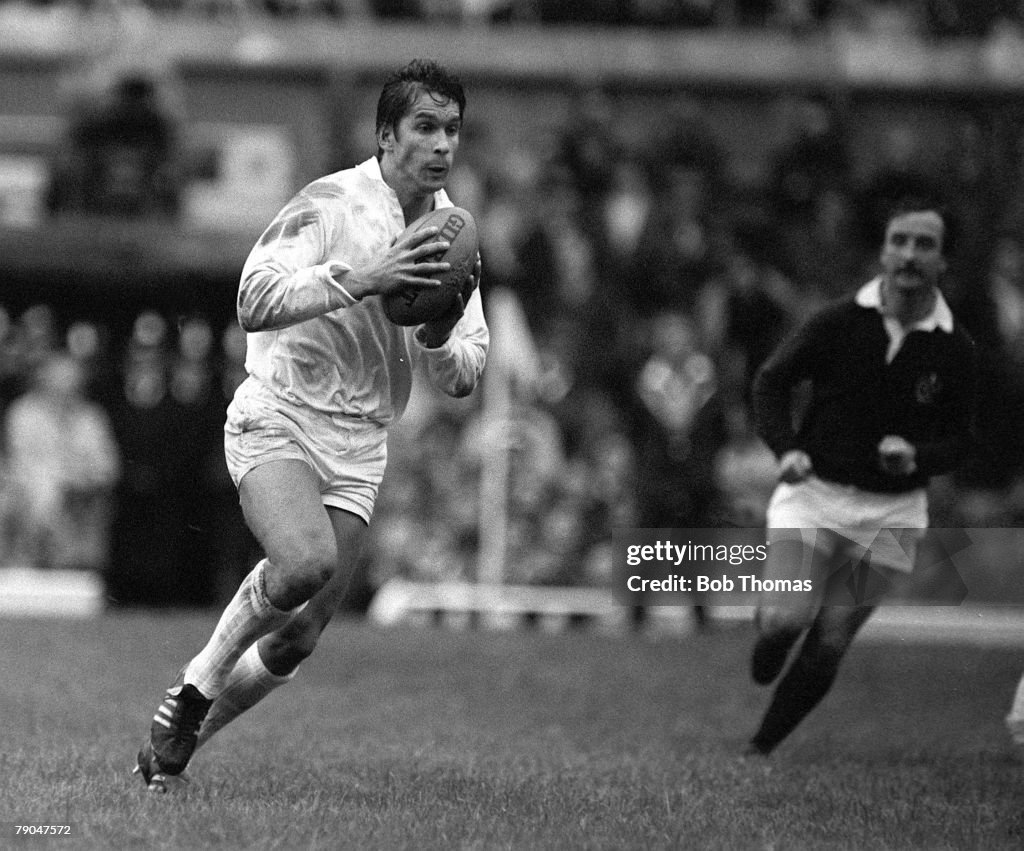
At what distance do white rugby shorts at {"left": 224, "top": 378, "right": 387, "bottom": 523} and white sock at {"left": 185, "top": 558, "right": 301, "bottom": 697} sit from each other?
33 centimetres

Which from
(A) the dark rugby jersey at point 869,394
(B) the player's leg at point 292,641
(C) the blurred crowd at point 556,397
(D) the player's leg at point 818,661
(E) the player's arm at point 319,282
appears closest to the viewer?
(E) the player's arm at point 319,282

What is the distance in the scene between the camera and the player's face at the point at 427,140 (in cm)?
605

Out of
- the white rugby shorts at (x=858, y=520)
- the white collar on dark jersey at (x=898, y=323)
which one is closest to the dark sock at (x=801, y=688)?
the white rugby shorts at (x=858, y=520)

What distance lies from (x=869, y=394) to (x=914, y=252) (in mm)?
587

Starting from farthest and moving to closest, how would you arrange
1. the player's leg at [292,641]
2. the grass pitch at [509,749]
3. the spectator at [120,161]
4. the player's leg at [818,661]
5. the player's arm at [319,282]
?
the spectator at [120,161] < the player's leg at [818,661] < the player's leg at [292,641] < the player's arm at [319,282] < the grass pitch at [509,749]

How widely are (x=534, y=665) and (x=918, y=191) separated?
21.4 ft

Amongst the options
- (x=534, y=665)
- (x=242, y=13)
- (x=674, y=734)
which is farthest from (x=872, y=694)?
(x=242, y=13)

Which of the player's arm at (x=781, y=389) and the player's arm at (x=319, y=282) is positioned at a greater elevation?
the player's arm at (x=319, y=282)

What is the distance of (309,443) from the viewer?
6074 mm

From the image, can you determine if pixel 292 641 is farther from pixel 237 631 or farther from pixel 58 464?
pixel 58 464

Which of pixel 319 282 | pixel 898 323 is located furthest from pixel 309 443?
pixel 898 323

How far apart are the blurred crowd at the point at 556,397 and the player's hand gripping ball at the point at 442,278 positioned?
7.90 m

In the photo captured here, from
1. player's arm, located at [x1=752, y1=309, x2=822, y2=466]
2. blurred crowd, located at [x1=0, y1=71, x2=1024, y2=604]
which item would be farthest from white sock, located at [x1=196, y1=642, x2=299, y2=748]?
blurred crowd, located at [x1=0, y1=71, x2=1024, y2=604]

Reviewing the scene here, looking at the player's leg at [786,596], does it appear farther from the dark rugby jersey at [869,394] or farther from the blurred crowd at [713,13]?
the blurred crowd at [713,13]
